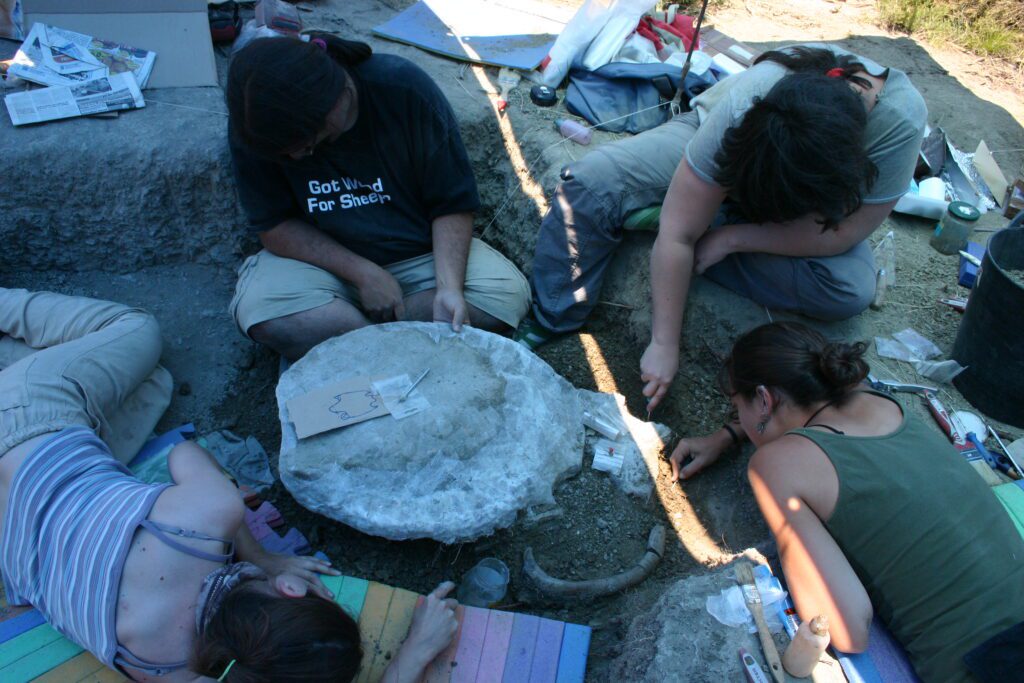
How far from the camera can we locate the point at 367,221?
250cm

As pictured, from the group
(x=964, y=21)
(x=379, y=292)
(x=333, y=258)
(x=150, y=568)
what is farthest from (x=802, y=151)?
(x=964, y=21)

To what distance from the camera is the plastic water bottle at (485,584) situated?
2.13 metres

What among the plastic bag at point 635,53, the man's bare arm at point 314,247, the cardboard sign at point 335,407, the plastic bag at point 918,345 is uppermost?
the plastic bag at point 635,53

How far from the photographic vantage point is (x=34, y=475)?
1.76 m

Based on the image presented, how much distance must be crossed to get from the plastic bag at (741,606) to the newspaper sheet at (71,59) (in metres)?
3.00

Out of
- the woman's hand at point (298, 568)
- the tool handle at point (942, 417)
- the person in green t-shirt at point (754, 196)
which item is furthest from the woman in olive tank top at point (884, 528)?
the woman's hand at point (298, 568)

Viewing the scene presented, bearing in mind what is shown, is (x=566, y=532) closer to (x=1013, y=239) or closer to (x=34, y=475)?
(x=34, y=475)

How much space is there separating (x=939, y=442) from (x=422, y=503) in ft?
4.63

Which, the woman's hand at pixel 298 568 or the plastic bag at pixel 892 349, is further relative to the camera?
the plastic bag at pixel 892 349

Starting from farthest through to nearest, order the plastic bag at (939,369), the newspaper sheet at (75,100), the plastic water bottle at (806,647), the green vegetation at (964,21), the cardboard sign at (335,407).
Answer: the green vegetation at (964,21) < the newspaper sheet at (75,100) < the plastic bag at (939,369) < the cardboard sign at (335,407) < the plastic water bottle at (806,647)

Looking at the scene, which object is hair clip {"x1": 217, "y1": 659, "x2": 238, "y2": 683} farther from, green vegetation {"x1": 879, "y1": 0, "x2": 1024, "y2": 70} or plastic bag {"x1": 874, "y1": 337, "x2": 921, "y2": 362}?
green vegetation {"x1": 879, "y1": 0, "x2": 1024, "y2": 70}

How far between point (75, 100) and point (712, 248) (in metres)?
2.58

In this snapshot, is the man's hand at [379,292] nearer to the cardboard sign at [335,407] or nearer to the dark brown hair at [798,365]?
the cardboard sign at [335,407]

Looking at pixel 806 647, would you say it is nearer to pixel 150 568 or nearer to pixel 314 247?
pixel 150 568
